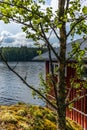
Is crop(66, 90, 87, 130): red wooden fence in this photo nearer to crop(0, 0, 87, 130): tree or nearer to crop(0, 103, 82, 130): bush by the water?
crop(0, 103, 82, 130): bush by the water

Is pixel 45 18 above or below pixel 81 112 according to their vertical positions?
above

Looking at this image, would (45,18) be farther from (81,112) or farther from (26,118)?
(81,112)

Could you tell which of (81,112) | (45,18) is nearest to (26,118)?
(45,18)

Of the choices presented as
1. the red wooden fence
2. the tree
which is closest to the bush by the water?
the tree

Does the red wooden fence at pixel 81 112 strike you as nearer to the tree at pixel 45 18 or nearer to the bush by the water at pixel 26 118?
the bush by the water at pixel 26 118

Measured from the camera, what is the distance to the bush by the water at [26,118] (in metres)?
9.36

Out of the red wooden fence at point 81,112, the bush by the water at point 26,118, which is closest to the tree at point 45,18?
the bush by the water at point 26,118

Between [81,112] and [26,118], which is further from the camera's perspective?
[81,112]

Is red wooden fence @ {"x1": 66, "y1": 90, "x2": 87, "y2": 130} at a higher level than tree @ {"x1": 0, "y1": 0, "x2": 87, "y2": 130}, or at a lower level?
lower

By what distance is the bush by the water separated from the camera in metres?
9.36

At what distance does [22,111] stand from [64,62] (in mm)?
2806

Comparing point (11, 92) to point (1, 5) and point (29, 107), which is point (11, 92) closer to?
point (29, 107)

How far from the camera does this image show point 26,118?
33.1 feet

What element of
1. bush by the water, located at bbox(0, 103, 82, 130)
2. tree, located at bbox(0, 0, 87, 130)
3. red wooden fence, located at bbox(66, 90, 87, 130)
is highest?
tree, located at bbox(0, 0, 87, 130)
